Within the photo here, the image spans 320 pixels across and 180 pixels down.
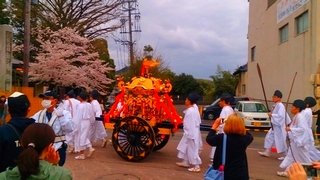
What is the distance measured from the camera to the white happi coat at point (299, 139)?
6.98 metres

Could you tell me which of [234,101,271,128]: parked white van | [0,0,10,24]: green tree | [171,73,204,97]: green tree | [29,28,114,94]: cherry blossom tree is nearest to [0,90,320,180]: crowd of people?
[234,101,271,128]: parked white van

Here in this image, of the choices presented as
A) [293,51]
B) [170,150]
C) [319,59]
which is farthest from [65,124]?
[293,51]

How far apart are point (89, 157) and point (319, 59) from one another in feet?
34.0

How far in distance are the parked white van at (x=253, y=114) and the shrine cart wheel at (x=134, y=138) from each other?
9133 millimetres

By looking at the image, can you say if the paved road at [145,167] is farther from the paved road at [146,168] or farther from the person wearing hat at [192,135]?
the person wearing hat at [192,135]

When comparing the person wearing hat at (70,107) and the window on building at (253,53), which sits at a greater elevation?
the window on building at (253,53)

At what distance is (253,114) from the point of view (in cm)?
1652

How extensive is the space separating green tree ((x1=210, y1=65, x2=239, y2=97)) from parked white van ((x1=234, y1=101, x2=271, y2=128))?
883 inches

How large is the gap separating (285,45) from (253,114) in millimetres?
4309

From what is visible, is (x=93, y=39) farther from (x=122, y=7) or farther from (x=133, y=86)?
(x=133, y=86)

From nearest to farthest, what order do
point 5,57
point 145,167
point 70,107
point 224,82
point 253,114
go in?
point 145,167, point 70,107, point 5,57, point 253,114, point 224,82

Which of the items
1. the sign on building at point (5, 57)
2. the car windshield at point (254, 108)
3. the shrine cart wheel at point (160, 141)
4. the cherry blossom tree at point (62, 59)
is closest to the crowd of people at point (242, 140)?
the shrine cart wheel at point (160, 141)

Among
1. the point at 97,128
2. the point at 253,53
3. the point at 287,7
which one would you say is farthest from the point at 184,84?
the point at 97,128

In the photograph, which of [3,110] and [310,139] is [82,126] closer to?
[3,110]
